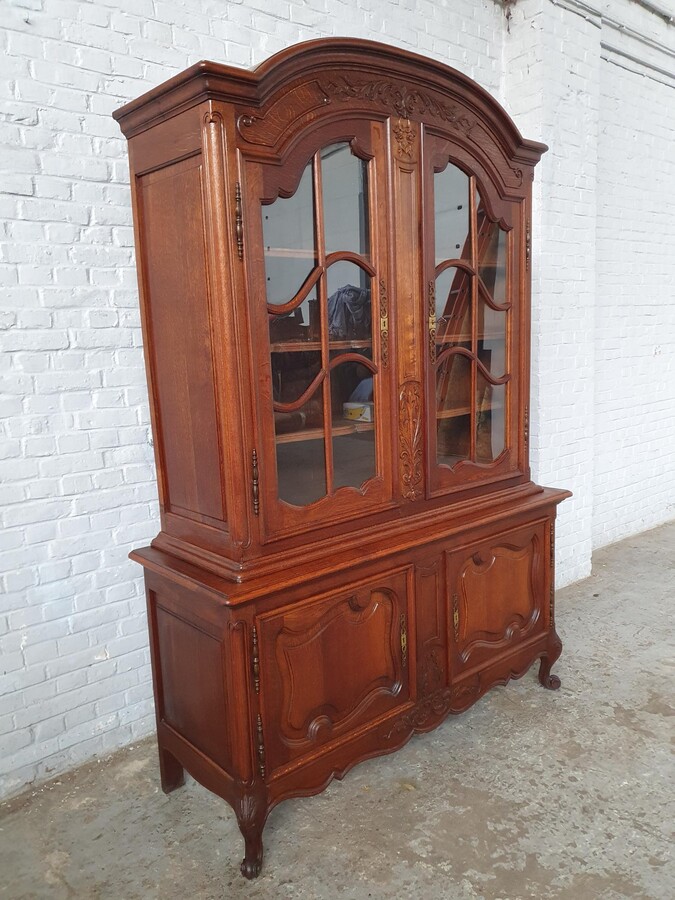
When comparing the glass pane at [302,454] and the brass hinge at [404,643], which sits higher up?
the glass pane at [302,454]

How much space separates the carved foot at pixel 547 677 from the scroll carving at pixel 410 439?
1.00m

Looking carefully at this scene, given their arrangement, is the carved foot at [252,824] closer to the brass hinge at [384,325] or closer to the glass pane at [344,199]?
the brass hinge at [384,325]

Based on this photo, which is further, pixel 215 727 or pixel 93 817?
pixel 93 817

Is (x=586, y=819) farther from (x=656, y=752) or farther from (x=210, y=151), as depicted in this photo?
(x=210, y=151)

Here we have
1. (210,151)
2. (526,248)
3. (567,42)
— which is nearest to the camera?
(210,151)

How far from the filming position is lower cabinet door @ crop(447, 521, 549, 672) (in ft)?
7.34

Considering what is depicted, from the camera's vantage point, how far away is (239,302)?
5.40 ft

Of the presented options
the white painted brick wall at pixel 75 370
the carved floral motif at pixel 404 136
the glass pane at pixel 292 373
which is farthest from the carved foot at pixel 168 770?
the carved floral motif at pixel 404 136

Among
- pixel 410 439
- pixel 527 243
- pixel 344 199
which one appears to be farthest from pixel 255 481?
pixel 527 243

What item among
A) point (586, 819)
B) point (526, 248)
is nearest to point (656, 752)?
point (586, 819)

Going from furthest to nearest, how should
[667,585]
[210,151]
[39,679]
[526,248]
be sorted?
1. [667,585]
2. [526,248]
3. [39,679]
4. [210,151]

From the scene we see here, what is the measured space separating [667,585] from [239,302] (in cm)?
297

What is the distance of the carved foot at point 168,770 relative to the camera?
2088 mm

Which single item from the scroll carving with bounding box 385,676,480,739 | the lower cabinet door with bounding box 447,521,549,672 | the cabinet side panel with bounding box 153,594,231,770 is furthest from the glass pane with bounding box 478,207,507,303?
the cabinet side panel with bounding box 153,594,231,770
